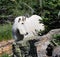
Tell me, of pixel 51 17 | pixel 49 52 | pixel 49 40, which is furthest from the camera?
pixel 51 17

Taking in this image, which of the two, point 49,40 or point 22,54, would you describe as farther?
point 22,54

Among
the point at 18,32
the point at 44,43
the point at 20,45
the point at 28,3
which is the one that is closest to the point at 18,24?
the point at 18,32

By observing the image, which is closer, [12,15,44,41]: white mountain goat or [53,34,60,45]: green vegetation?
[53,34,60,45]: green vegetation

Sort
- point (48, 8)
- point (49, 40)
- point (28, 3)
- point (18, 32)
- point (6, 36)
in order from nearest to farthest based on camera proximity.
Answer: point (49, 40) < point (48, 8) < point (18, 32) < point (6, 36) < point (28, 3)

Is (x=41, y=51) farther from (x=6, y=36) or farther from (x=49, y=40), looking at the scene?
(x=6, y=36)

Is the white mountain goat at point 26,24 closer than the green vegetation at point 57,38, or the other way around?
the green vegetation at point 57,38

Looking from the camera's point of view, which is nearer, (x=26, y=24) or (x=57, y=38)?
(x=57, y=38)

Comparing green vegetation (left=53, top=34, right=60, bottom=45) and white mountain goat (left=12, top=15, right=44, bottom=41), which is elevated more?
green vegetation (left=53, top=34, right=60, bottom=45)

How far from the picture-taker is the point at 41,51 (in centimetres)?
479

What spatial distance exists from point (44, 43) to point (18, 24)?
4228mm

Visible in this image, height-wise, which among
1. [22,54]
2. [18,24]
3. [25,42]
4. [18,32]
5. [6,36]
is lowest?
[6,36]

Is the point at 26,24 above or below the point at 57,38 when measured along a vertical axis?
below

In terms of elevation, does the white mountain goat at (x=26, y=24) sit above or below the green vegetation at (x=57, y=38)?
below

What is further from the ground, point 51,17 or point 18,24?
point 51,17
